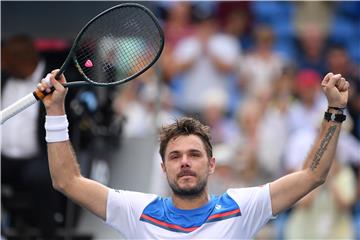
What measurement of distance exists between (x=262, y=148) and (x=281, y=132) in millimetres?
294

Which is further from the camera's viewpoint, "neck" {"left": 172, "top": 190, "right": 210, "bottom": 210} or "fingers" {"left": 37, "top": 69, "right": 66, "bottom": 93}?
"neck" {"left": 172, "top": 190, "right": 210, "bottom": 210}

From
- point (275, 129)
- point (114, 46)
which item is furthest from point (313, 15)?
point (114, 46)

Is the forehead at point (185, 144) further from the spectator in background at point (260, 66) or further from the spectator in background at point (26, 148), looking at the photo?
the spectator in background at point (260, 66)

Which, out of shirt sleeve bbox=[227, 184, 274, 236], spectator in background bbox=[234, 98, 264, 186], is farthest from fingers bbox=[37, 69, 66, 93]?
spectator in background bbox=[234, 98, 264, 186]

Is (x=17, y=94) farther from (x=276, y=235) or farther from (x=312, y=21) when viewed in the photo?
(x=312, y=21)

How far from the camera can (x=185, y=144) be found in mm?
5141

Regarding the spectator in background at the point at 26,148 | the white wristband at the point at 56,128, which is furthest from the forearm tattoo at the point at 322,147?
the spectator in background at the point at 26,148

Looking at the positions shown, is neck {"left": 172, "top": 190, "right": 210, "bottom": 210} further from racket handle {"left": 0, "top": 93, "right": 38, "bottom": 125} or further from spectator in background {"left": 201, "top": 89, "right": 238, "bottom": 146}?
spectator in background {"left": 201, "top": 89, "right": 238, "bottom": 146}

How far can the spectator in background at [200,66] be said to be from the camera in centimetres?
1148

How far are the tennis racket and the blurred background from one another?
219 cm

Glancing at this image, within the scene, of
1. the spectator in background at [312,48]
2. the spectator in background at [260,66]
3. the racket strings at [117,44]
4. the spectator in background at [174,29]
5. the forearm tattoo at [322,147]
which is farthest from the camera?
the spectator in background at [312,48]

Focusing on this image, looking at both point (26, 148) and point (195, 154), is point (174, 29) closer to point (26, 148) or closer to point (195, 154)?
point (26, 148)

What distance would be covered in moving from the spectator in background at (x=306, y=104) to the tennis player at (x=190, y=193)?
497cm

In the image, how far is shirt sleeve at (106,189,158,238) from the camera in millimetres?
5074
